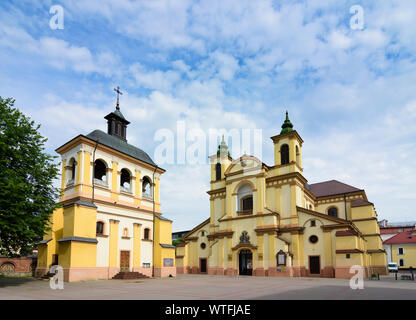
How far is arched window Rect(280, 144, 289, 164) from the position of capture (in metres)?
36.7

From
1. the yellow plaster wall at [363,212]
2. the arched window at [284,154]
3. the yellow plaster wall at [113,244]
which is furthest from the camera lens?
the yellow plaster wall at [363,212]

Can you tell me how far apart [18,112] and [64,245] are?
9.33m

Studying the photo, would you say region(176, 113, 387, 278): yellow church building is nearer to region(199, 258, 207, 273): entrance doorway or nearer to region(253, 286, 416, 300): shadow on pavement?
region(199, 258, 207, 273): entrance doorway

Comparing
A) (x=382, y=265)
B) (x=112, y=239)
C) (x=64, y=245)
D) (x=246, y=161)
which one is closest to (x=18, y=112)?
(x=64, y=245)

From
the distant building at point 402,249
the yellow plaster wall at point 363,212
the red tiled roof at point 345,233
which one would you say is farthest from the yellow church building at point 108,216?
the distant building at point 402,249

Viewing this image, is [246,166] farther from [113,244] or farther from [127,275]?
[127,275]

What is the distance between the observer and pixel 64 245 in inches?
860

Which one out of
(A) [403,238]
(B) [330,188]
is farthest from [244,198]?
(A) [403,238]

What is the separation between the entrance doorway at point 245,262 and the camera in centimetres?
3559

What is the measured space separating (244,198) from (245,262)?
733 centimetres

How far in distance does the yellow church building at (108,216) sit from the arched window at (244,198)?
10694 millimetres

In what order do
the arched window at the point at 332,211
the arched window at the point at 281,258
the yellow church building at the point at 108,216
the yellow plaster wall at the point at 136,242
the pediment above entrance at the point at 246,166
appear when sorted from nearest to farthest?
1. the yellow church building at the point at 108,216
2. the yellow plaster wall at the point at 136,242
3. the arched window at the point at 281,258
4. the pediment above entrance at the point at 246,166
5. the arched window at the point at 332,211

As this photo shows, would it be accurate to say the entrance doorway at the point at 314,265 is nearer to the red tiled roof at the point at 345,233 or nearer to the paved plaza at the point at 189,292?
the red tiled roof at the point at 345,233
